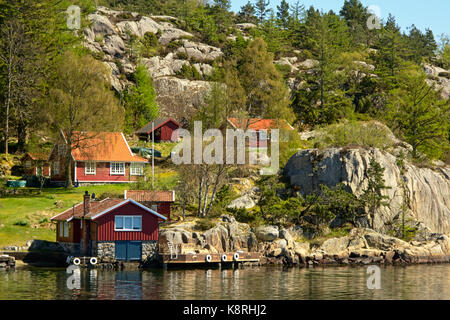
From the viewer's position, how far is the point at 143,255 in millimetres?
54688

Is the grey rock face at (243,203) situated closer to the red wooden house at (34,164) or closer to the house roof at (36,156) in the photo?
the red wooden house at (34,164)

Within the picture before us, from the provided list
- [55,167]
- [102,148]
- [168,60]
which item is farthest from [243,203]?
[168,60]

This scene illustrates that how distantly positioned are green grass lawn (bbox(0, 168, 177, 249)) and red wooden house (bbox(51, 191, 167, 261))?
397cm

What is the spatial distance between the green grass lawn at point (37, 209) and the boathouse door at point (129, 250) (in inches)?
319

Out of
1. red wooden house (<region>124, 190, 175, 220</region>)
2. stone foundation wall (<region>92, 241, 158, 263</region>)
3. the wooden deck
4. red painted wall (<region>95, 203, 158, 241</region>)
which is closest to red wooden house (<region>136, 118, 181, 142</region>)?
red wooden house (<region>124, 190, 175, 220</region>)

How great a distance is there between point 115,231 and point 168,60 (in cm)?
7029

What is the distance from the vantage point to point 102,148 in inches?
3127

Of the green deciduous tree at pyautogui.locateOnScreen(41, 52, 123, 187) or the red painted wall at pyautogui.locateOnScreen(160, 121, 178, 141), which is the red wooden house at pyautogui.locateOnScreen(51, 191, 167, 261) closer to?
the green deciduous tree at pyautogui.locateOnScreen(41, 52, 123, 187)

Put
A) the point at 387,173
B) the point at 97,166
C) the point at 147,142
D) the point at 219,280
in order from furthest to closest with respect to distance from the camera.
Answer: the point at 147,142 → the point at 97,166 → the point at 387,173 → the point at 219,280

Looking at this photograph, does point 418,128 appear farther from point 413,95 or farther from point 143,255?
point 143,255

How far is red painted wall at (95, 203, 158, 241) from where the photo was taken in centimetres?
5403

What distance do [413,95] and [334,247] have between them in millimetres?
30547

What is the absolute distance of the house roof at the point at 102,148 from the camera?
75875 millimetres
